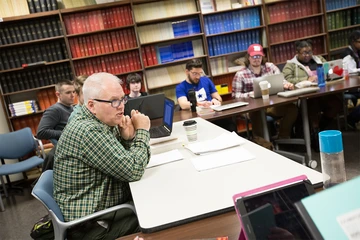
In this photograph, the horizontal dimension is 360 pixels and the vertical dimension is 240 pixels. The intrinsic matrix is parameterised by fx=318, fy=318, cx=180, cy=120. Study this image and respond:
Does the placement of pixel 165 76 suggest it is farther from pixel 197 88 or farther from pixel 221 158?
pixel 221 158

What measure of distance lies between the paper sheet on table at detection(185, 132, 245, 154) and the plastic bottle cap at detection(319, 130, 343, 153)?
2.57 feet

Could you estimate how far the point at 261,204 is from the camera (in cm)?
69

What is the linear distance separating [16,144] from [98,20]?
1.98 meters

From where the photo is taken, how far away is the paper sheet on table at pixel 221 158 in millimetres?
1478

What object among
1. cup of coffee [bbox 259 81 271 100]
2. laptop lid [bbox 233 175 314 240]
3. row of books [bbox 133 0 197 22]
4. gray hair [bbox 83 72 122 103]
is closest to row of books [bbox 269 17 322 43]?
row of books [bbox 133 0 197 22]

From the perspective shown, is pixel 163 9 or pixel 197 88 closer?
pixel 197 88

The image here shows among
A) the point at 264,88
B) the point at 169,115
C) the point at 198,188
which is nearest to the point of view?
the point at 198,188

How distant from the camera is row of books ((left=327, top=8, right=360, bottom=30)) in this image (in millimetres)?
5211

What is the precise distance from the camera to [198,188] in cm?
125

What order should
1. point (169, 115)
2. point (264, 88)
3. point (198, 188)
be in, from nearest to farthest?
point (198, 188), point (169, 115), point (264, 88)

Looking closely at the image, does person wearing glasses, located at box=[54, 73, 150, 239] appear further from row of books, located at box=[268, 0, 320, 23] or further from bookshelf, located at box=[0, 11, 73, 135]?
row of books, located at box=[268, 0, 320, 23]

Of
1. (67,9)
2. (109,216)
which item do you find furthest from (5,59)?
(109,216)

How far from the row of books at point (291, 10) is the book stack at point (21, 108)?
3.78 m

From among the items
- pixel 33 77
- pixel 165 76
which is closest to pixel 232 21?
pixel 165 76
